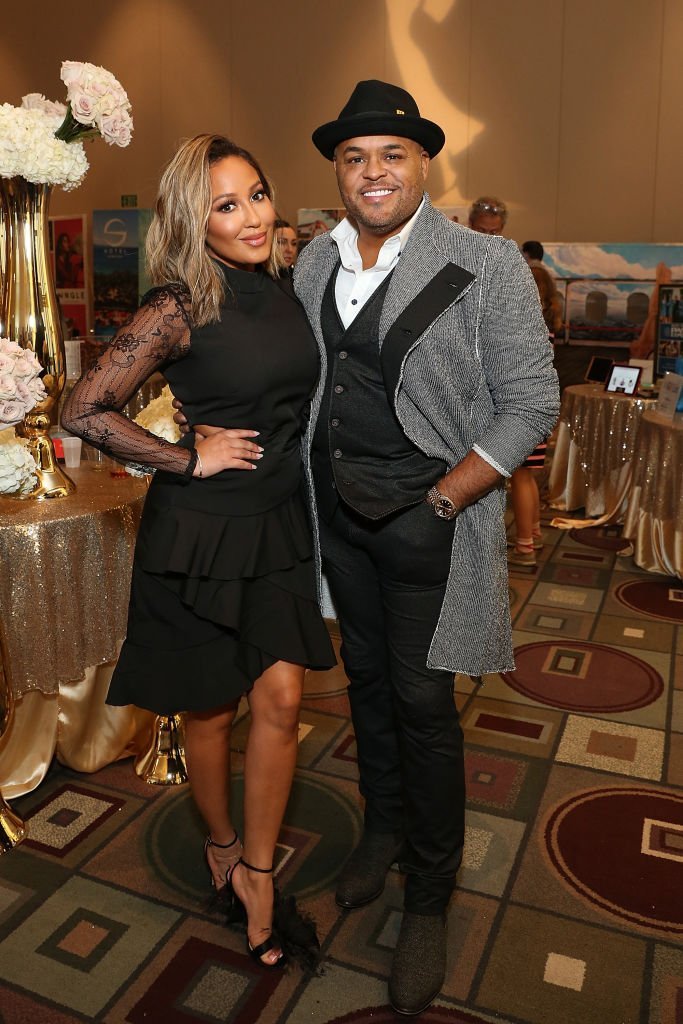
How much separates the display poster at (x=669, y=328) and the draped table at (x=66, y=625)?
11.6 ft

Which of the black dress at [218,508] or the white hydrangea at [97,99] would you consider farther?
the white hydrangea at [97,99]

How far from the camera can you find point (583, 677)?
11.6 ft

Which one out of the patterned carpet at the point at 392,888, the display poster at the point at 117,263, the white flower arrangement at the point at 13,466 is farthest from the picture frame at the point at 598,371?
the display poster at the point at 117,263

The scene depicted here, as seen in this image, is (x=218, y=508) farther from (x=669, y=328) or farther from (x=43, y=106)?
(x=669, y=328)

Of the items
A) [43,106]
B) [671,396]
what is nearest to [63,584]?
[43,106]

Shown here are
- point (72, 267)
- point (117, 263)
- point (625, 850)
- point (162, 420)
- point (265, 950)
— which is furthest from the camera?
point (72, 267)

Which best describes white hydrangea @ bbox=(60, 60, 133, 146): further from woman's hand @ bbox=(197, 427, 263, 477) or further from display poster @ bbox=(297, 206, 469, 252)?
display poster @ bbox=(297, 206, 469, 252)

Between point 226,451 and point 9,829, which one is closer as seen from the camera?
point 226,451

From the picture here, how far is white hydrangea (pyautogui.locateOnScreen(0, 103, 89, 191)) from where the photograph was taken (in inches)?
89.0

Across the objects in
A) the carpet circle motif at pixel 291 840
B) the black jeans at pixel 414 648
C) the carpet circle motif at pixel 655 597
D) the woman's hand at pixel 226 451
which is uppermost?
the woman's hand at pixel 226 451

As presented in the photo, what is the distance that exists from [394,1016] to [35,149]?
2.14 m

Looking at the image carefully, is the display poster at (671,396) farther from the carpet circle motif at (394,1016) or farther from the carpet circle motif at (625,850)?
the carpet circle motif at (394,1016)

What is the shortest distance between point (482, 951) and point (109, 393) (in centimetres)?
143

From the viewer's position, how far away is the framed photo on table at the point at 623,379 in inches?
219
